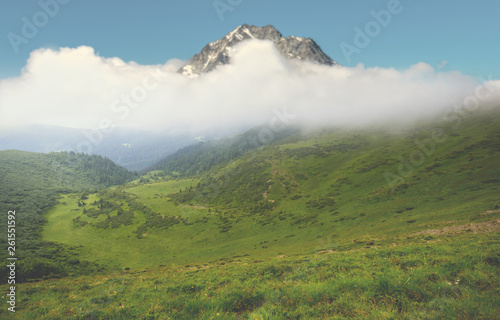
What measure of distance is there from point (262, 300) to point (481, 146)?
5779 inches

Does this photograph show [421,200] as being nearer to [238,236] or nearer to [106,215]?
[238,236]

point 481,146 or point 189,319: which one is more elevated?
point 189,319

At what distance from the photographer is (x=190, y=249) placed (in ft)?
269

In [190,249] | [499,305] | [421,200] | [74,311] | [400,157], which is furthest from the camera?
[400,157]

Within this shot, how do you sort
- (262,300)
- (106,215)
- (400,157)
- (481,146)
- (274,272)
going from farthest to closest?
(106,215) → (400,157) → (481,146) → (274,272) → (262,300)

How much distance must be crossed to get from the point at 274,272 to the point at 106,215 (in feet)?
651

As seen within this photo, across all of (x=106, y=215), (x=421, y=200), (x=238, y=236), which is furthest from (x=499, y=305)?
(x=106, y=215)

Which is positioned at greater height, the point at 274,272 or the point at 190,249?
the point at 274,272

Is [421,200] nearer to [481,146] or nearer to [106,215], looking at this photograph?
[481,146]

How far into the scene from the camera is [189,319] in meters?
7.72

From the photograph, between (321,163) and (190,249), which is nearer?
(190,249)

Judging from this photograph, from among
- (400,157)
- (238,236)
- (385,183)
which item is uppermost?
(400,157)

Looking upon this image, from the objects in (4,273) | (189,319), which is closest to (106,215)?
(4,273)

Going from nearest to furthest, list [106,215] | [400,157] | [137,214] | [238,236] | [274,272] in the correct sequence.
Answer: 1. [274,272]
2. [238,236]
3. [400,157]
4. [137,214]
5. [106,215]
